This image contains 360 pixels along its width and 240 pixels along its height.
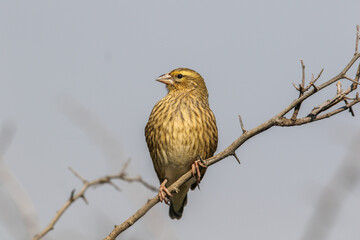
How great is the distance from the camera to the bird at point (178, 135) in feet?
19.4

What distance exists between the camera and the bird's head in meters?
6.80

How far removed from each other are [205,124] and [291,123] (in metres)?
2.20

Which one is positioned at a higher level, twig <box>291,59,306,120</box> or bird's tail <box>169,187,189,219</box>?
twig <box>291,59,306,120</box>

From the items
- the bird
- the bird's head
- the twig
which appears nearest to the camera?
the twig

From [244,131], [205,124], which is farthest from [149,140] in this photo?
[244,131]

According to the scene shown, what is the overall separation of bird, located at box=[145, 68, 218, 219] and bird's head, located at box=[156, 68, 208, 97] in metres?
0.17

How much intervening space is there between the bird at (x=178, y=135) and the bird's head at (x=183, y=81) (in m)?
0.17

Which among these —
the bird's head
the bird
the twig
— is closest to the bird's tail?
the bird

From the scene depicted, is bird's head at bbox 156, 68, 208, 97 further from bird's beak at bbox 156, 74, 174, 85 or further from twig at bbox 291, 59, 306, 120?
twig at bbox 291, 59, 306, 120

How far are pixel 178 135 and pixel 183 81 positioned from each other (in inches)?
43.7

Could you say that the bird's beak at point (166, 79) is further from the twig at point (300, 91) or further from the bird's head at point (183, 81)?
the twig at point (300, 91)

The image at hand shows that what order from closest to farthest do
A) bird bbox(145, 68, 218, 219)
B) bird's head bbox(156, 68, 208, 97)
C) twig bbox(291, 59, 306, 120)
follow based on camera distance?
twig bbox(291, 59, 306, 120) → bird bbox(145, 68, 218, 219) → bird's head bbox(156, 68, 208, 97)

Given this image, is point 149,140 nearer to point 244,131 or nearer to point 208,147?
point 208,147

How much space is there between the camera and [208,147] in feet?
19.8
